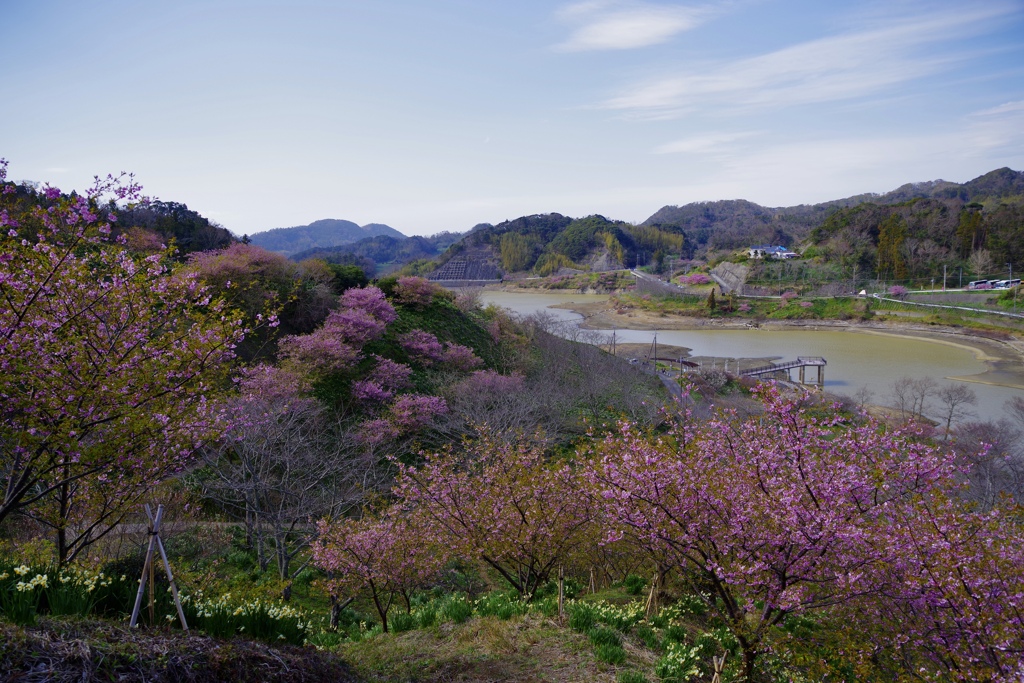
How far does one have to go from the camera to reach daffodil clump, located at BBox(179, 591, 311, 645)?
183 inches

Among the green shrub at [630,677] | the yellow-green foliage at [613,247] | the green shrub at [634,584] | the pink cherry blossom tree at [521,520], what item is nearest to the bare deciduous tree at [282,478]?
the pink cherry blossom tree at [521,520]

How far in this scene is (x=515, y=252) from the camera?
114500 millimetres

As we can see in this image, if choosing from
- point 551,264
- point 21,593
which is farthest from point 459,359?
point 551,264

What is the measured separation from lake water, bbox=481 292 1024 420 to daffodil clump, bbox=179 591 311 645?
3140 centimetres

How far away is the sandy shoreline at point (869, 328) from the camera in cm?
3734

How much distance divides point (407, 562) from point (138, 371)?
14.4 ft

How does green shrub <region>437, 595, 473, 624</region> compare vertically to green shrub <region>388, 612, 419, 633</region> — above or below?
above

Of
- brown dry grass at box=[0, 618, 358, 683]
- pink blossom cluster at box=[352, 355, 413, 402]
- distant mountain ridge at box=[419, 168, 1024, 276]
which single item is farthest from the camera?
distant mountain ridge at box=[419, 168, 1024, 276]

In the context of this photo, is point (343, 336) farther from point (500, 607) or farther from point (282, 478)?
point (500, 607)

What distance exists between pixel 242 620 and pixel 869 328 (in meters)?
60.6

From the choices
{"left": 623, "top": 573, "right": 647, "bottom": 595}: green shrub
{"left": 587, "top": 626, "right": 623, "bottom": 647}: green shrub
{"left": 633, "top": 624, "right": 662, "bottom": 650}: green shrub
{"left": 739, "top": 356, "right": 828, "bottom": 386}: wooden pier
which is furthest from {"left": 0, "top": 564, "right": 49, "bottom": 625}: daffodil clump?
{"left": 739, "top": 356, "right": 828, "bottom": 386}: wooden pier

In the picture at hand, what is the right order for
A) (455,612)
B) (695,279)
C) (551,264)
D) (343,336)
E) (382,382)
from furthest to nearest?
(551,264)
(695,279)
(343,336)
(382,382)
(455,612)

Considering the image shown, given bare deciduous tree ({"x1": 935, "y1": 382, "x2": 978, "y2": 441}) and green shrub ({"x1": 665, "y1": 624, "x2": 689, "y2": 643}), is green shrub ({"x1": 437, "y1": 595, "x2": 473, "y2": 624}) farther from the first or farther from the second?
bare deciduous tree ({"x1": 935, "y1": 382, "x2": 978, "y2": 441})

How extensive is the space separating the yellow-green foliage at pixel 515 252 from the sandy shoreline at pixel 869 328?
3519cm
